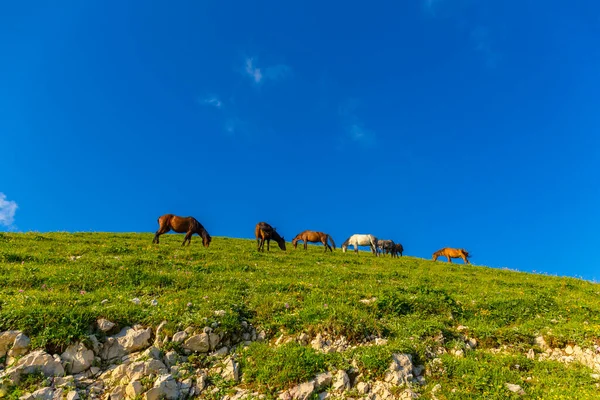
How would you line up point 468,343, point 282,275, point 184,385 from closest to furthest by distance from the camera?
point 184,385, point 468,343, point 282,275

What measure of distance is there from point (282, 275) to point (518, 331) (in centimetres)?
865

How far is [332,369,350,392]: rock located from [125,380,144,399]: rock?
3607 mm

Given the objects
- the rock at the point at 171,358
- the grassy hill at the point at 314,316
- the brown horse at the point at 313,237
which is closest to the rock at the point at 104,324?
the grassy hill at the point at 314,316

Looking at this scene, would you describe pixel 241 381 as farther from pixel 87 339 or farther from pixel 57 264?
pixel 57 264

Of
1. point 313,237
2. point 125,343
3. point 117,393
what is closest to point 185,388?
point 117,393

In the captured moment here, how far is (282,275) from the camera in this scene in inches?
571

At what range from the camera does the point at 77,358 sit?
6641 millimetres

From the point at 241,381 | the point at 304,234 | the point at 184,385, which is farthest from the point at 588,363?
the point at 304,234

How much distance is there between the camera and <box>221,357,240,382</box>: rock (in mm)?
6707

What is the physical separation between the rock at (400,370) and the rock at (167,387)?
406 cm

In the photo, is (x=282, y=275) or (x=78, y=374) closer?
(x=78, y=374)

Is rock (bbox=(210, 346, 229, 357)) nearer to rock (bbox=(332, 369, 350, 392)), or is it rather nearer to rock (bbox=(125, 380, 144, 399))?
rock (bbox=(125, 380, 144, 399))

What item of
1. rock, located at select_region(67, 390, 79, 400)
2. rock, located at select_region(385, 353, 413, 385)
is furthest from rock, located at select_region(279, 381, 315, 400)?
rock, located at select_region(67, 390, 79, 400)

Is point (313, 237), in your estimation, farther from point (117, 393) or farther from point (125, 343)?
point (117, 393)
